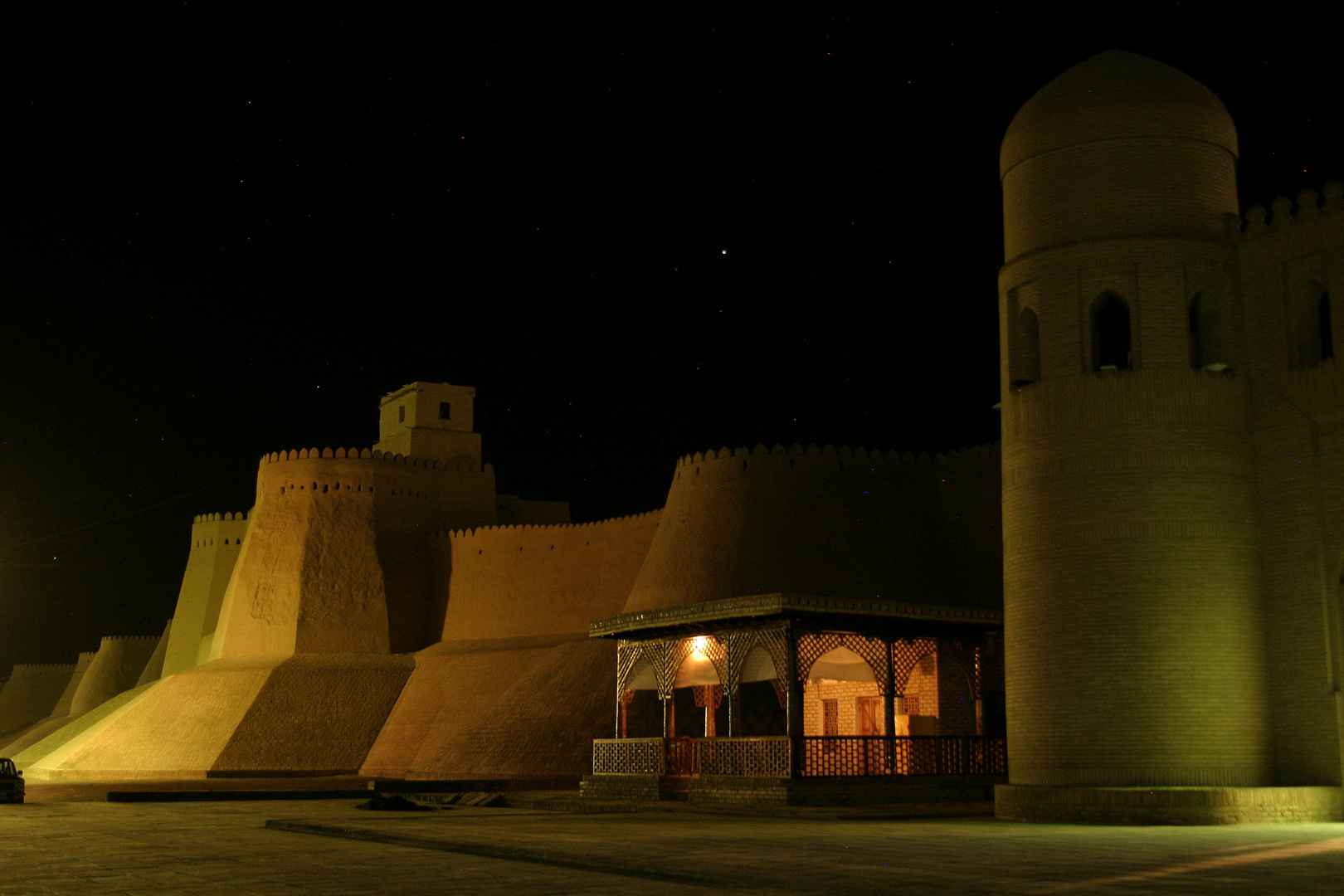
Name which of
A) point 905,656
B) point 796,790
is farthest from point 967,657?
point 796,790

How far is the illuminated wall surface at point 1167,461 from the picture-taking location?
51.5 ft

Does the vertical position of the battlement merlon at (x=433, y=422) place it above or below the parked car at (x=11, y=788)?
above

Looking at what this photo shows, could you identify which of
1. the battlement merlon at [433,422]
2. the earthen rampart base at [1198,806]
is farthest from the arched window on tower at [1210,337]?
the battlement merlon at [433,422]

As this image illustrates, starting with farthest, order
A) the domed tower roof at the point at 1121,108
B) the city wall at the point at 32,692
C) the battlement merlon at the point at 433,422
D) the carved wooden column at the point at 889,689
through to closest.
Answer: the city wall at the point at 32,692 < the battlement merlon at the point at 433,422 < the carved wooden column at the point at 889,689 < the domed tower roof at the point at 1121,108

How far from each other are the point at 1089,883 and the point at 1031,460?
8803 millimetres

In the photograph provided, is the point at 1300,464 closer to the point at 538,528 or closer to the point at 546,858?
the point at 546,858

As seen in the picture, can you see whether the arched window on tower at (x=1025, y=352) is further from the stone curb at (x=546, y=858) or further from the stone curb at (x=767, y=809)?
the stone curb at (x=546, y=858)

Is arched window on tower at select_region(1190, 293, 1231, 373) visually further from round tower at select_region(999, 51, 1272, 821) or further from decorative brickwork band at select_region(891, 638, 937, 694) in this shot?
decorative brickwork band at select_region(891, 638, 937, 694)

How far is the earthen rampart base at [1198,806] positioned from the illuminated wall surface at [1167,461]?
0.41 meters

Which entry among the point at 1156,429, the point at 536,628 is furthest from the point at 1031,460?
the point at 536,628

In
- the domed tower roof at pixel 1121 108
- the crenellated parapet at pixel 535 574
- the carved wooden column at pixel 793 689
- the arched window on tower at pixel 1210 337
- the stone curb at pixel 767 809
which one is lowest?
the stone curb at pixel 767 809

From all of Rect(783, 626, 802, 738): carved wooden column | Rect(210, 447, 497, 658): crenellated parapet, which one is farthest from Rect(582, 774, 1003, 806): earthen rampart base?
Rect(210, 447, 497, 658): crenellated parapet

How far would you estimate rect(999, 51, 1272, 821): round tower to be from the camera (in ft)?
51.7

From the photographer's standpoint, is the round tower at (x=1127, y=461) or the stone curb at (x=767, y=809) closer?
the round tower at (x=1127, y=461)
